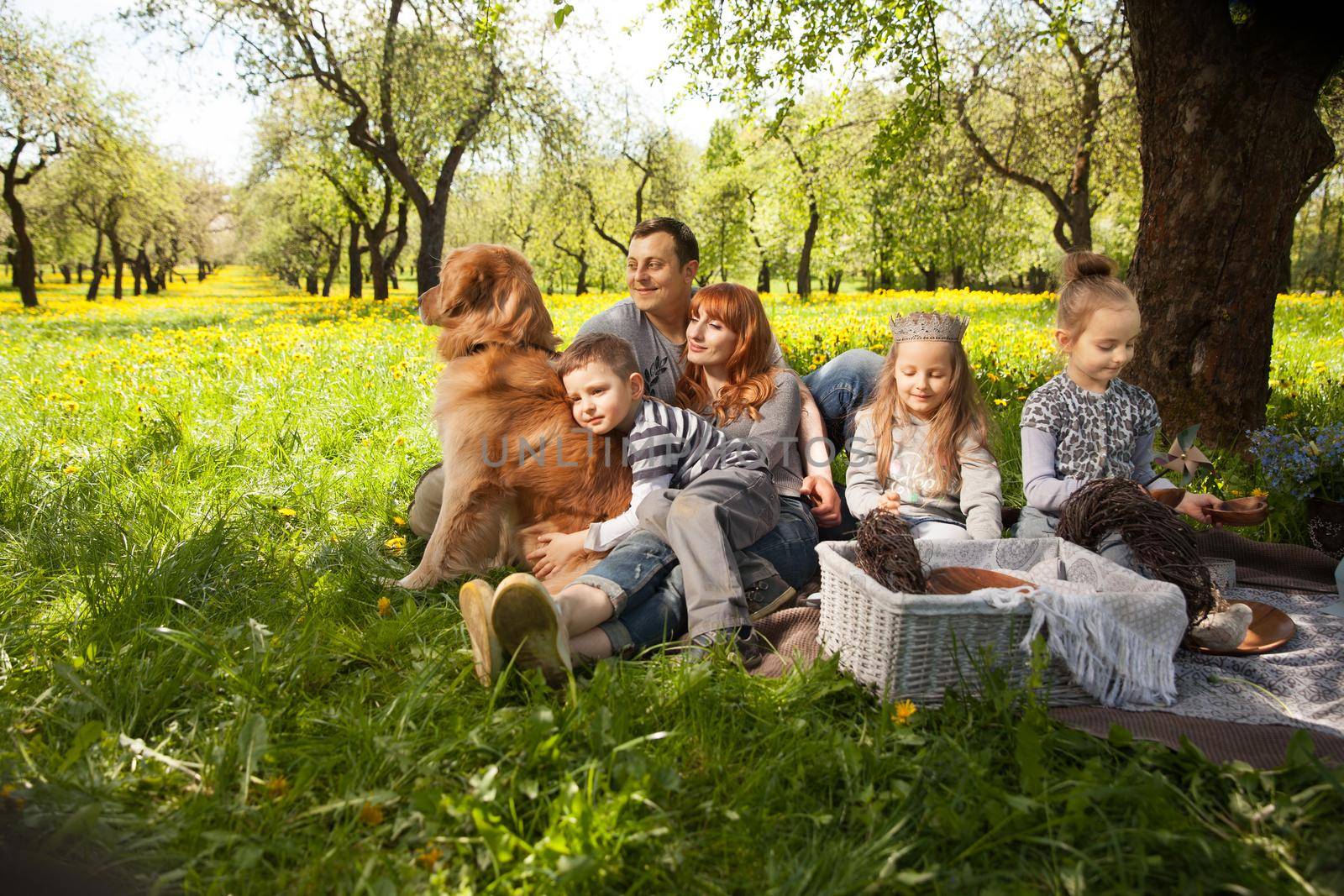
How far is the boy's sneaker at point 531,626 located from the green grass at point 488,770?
10cm

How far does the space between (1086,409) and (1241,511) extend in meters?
0.67

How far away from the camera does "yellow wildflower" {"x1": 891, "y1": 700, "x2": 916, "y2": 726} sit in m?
2.29

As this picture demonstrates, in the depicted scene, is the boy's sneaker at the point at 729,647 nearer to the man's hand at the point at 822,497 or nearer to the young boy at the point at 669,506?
the young boy at the point at 669,506

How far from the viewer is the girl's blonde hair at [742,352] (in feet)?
11.9

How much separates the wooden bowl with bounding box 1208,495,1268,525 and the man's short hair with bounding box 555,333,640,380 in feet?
7.52

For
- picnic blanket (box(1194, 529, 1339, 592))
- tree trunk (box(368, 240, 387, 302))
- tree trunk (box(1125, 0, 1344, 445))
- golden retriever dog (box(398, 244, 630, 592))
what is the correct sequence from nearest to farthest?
1. golden retriever dog (box(398, 244, 630, 592))
2. picnic blanket (box(1194, 529, 1339, 592))
3. tree trunk (box(1125, 0, 1344, 445))
4. tree trunk (box(368, 240, 387, 302))

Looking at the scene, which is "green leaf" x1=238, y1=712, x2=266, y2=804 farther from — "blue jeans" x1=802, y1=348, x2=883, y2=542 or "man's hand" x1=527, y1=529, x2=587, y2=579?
"blue jeans" x1=802, y1=348, x2=883, y2=542

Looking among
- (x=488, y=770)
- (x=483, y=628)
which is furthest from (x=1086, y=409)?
(x=488, y=770)

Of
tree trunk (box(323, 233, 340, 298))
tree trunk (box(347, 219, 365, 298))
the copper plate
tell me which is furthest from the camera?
tree trunk (box(323, 233, 340, 298))

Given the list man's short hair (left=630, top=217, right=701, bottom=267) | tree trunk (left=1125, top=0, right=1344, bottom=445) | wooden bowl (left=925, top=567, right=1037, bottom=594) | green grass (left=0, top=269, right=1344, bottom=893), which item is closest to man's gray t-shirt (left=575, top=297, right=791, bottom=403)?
man's short hair (left=630, top=217, right=701, bottom=267)

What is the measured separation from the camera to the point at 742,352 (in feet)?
12.2

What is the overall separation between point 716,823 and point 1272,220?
4.70 m

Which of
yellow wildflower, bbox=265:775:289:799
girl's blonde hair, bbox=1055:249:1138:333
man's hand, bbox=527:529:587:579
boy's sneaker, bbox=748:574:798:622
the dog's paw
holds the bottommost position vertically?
yellow wildflower, bbox=265:775:289:799

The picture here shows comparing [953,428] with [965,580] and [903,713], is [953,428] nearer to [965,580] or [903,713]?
[965,580]
